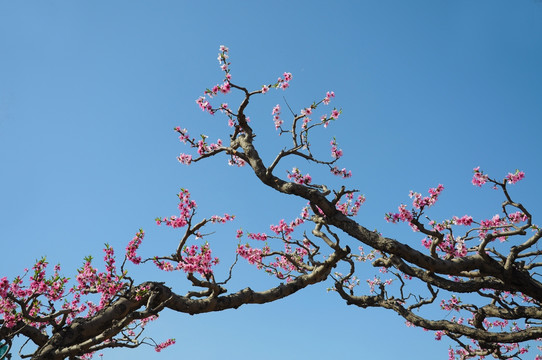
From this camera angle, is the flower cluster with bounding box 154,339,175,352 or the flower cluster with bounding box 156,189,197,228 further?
the flower cluster with bounding box 154,339,175,352

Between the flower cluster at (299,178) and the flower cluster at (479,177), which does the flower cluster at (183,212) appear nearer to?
the flower cluster at (299,178)

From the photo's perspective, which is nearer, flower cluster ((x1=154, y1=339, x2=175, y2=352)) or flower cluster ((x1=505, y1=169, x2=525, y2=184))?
flower cluster ((x1=505, y1=169, x2=525, y2=184))

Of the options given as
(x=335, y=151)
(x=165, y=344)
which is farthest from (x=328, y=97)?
(x=165, y=344)

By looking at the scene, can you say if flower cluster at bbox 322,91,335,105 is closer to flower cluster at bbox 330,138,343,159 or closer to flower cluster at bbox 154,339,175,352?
flower cluster at bbox 330,138,343,159

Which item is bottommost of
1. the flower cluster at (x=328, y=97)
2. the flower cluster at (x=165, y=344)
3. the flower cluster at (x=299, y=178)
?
the flower cluster at (x=165, y=344)

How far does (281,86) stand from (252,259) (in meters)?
5.17

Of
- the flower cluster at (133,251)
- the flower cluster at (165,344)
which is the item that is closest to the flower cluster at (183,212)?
the flower cluster at (133,251)

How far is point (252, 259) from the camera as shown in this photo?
11.9 meters

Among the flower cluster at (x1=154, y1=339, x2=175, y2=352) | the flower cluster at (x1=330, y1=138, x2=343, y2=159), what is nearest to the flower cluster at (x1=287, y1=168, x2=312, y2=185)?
the flower cluster at (x1=330, y1=138, x2=343, y2=159)

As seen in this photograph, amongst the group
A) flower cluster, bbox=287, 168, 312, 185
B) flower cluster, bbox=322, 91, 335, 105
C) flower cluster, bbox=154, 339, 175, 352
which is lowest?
flower cluster, bbox=154, 339, 175, 352

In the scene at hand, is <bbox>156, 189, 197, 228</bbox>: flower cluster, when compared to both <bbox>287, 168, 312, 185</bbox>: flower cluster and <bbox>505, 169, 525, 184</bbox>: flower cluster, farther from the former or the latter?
<bbox>505, 169, 525, 184</bbox>: flower cluster

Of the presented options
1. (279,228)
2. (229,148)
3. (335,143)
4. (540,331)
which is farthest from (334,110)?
(540,331)

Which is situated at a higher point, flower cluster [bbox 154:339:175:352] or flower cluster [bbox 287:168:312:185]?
flower cluster [bbox 287:168:312:185]

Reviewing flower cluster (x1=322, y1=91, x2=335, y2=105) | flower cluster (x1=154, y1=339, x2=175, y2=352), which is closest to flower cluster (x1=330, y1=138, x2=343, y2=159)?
flower cluster (x1=322, y1=91, x2=335, y2=105)
